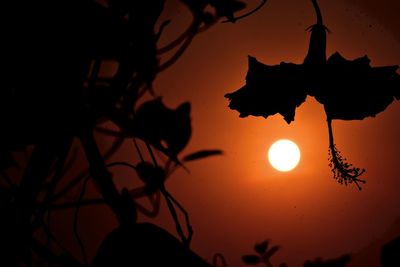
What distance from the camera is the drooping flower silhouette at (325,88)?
260 millimetres

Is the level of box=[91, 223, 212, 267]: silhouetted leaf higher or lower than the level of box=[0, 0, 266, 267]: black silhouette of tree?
lower

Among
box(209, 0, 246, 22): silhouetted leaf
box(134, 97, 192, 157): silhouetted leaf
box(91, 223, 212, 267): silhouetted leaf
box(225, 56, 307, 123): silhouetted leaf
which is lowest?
box(91, 223, 212, 267): silhouetted leaf

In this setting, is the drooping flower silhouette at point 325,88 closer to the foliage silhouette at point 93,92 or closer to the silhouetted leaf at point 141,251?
the foliage silhouette at point 93,92

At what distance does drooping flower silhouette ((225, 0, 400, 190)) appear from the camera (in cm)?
26

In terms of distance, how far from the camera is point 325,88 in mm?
270

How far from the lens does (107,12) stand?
0.89 ft

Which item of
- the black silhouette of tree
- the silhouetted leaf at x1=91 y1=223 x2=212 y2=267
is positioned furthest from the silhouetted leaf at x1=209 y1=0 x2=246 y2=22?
the silhouetted leaf at x1=91 y1=223 x2=212 y2=267

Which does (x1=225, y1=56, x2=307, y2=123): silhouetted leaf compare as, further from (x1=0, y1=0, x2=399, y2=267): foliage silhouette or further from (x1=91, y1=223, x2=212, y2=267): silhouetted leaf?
(x1=91, y1=223, x2=212, y2=267): silhouetted leaf

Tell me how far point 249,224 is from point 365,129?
0.35m

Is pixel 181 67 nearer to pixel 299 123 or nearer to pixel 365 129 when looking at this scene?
pixel 299 123

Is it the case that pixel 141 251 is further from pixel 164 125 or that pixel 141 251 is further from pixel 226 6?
pixel 226 6

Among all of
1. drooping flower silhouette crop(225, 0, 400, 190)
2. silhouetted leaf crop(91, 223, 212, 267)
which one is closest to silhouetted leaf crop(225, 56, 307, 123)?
drooping flower silhouette crop(225, 0, 400, 190)

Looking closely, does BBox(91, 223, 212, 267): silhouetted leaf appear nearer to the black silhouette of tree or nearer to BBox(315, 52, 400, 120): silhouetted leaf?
the black silhouette of tree

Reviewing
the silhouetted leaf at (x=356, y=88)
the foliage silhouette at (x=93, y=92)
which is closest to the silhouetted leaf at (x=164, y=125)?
the foliage silhouette at (x=93, y=92)
